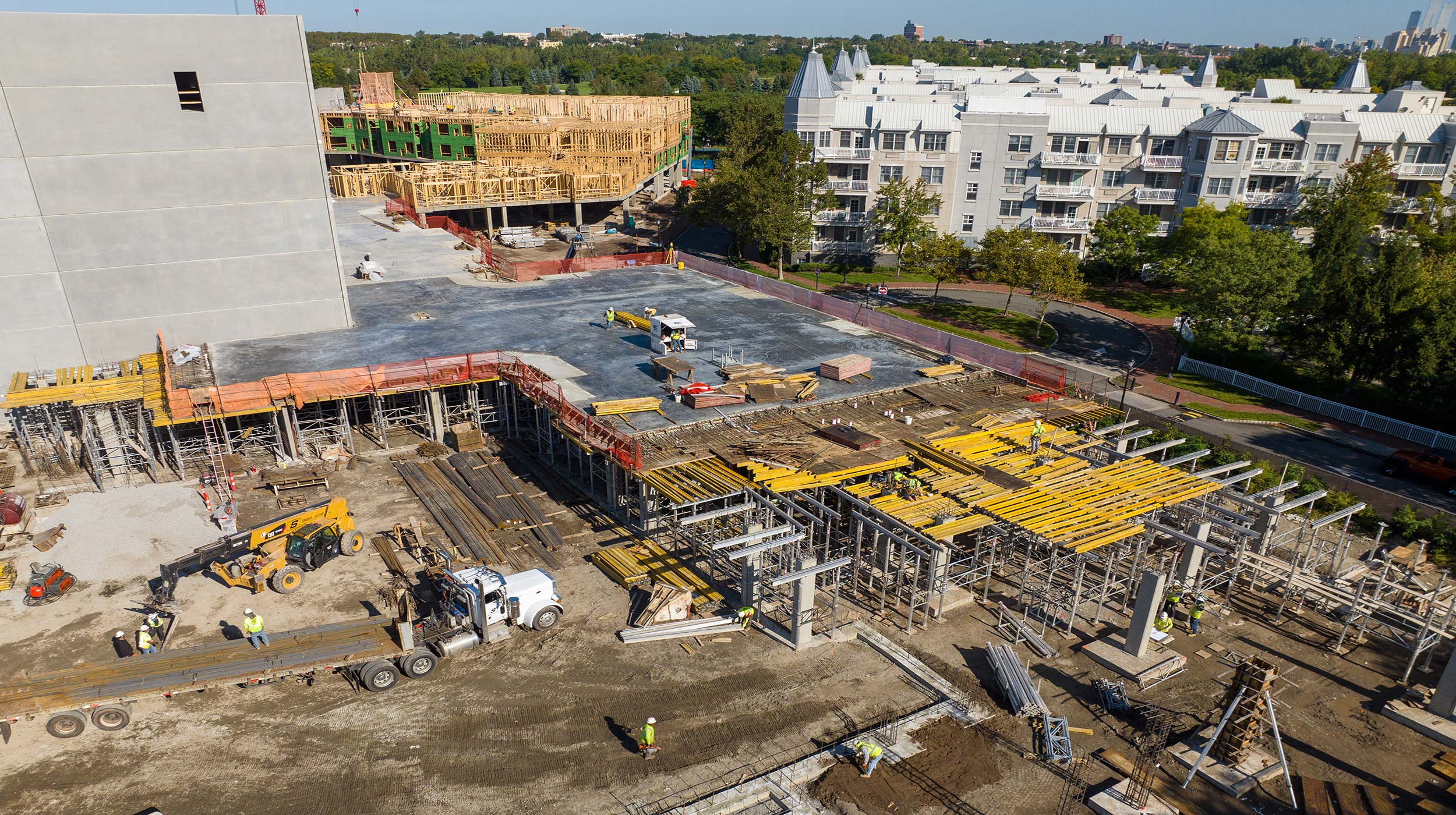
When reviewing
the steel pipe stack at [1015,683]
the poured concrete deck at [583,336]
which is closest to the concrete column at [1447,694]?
the steel pipe stack at [1015,683]

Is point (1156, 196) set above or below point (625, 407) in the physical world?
above

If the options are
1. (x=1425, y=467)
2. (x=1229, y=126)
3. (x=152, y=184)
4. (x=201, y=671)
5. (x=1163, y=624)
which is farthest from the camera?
(x=1229, y=126)

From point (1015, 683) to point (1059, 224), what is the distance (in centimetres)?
6349

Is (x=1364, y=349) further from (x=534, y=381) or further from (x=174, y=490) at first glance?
(x=174, y=490)

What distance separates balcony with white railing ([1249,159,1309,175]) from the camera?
252ft

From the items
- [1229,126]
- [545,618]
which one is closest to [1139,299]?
[1229,126]

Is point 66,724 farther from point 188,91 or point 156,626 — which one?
point 188,91

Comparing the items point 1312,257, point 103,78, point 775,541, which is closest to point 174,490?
point 103,78

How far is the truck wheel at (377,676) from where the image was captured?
25406 millimetres

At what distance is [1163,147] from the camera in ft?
260

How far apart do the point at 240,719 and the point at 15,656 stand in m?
9.18

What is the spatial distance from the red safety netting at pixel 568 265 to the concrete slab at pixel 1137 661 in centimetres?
4602

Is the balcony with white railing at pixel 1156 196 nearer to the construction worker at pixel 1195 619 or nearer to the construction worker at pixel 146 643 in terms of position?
the construction worker at pixel 1195 619

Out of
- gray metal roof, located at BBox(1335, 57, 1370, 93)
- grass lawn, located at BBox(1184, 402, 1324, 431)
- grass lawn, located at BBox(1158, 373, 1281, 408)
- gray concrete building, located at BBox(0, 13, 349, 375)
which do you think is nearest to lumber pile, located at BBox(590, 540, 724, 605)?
gray concrete building, located at BBox(0, 13, 349, 375)
